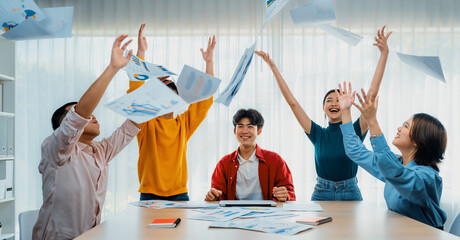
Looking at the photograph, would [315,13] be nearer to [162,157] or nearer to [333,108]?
[333,108]

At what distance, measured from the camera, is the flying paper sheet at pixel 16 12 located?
5.34 ft

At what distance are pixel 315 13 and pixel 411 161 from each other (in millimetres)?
997

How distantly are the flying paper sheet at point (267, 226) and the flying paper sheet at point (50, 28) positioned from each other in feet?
3.46

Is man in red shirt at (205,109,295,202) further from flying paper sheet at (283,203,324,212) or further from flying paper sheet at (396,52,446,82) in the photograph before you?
flying paper sheet at (396,52,446,82)

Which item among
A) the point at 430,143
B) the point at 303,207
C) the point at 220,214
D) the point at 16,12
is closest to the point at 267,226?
the point at 220,214

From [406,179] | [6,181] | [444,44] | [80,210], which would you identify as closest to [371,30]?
[444,44]

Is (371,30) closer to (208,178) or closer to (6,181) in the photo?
(208,178)

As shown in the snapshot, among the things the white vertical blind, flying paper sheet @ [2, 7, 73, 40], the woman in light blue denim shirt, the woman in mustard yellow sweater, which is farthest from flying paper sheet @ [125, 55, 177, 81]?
the white vertical blind

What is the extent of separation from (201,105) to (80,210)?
3.43ft

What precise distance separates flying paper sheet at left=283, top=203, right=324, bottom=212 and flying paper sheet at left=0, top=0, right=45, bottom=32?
56.6 inches

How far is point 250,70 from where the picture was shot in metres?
4.00

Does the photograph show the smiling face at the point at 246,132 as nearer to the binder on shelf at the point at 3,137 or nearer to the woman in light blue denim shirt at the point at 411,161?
the woman in light blue denim shirt at the point at 411,161

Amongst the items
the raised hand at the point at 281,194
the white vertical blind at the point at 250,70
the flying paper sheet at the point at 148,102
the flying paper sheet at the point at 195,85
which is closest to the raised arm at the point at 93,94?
the flying paper sheet at the point at 148,102

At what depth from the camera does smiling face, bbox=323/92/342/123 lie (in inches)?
99.0
